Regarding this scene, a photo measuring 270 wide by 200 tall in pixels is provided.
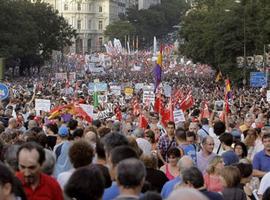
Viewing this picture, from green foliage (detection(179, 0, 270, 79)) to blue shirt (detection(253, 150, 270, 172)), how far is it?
40.4m

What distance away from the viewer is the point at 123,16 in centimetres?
19350

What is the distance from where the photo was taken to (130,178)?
279 inches

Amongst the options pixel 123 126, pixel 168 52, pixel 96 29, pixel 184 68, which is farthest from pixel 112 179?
pixel 96 29

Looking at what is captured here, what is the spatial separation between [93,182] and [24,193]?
486 mm

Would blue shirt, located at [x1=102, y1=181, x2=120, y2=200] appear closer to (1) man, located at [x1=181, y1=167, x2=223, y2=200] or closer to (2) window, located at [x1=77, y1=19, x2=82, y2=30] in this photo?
(1) man, located at [x1=181, y1=167, x2=223, y2=200]

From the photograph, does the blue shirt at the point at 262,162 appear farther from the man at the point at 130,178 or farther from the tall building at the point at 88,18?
the tall building at the point at 88,18

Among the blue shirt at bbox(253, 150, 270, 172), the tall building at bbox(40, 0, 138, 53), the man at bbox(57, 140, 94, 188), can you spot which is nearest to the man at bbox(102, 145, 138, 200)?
the man at bbox(57, 140, 94, 188)

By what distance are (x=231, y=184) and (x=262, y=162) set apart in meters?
2.58

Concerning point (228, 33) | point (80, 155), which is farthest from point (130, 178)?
point (228, 33)

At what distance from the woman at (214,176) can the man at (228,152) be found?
72cm

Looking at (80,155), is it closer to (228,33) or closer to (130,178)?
(130,178)

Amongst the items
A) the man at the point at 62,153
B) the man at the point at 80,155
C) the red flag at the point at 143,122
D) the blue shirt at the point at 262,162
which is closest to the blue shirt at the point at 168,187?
the man at the point at 80,155

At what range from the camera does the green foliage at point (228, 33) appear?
68.0m

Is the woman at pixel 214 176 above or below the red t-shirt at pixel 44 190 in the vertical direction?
below
